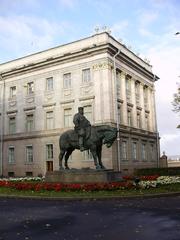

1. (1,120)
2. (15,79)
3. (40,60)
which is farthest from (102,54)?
(1,120)

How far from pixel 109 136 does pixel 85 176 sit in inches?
108

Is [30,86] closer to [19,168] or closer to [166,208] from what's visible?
[19,168]

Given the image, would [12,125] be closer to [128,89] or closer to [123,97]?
[123,97]

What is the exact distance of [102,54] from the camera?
4025 cm

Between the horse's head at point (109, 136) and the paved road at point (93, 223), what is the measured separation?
22.3ft

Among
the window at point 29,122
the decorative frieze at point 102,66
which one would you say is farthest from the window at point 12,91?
the decorative frieze at point 102,66

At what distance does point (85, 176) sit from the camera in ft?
66.0

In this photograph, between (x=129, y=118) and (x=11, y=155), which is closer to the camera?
(x=129, y=118)

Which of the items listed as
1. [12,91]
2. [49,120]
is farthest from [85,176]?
[12,91]

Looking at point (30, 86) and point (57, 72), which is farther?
point (30, 86)

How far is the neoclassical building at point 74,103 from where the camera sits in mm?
40156

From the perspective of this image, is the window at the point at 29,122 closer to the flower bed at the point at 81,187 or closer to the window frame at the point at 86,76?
the window frame at the point at 86,76

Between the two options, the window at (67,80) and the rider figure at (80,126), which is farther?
the window at (67,80)

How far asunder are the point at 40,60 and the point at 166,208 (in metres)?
36.7
